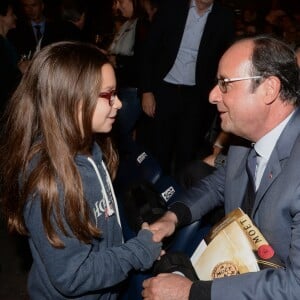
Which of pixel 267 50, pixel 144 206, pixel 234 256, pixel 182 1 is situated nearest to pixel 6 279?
pixel 144 206

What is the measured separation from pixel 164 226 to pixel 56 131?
773 mm

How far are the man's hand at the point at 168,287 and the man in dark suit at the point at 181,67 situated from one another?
8.07ft

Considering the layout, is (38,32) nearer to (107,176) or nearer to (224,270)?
(107,176)

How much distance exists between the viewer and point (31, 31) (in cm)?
441

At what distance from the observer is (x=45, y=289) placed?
1563mm

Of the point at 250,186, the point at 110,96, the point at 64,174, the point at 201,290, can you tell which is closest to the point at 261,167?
the point at 250,186

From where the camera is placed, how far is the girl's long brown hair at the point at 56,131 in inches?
53.4

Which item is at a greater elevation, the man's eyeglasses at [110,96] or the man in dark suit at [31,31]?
the man in dark suit at [31,31]

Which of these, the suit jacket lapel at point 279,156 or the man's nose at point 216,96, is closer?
the suit jacket lapel at point 279,156

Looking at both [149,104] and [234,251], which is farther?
[149,104]

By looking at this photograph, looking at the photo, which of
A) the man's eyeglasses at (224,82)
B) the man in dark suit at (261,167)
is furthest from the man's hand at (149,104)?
the man's eyeglasses at (224,82)

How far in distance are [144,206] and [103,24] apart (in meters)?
5.36

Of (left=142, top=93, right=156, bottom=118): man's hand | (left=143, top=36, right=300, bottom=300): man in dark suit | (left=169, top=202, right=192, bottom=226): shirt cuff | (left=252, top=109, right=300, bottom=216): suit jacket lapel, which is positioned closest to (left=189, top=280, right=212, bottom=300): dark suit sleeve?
(left=143, top=36, right=300, bottom=300): man in dark suit

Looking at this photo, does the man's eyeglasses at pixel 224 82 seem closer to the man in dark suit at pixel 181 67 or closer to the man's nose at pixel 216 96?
the man's nose at pixel 216 96
